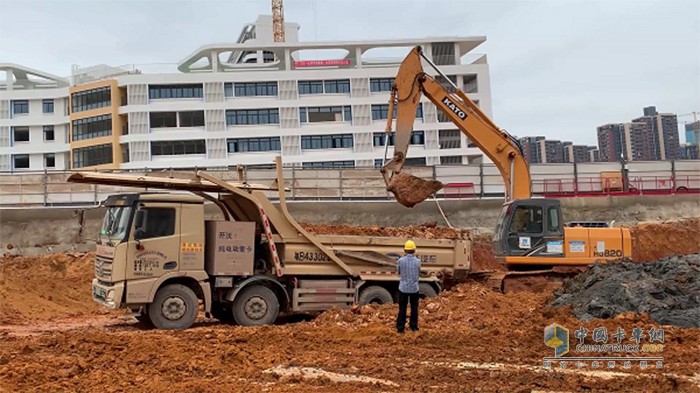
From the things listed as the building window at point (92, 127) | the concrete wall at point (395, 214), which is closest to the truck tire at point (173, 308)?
the concrete wall at point (395, 214)

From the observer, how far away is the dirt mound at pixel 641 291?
9549mm

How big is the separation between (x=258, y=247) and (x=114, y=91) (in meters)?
45.9

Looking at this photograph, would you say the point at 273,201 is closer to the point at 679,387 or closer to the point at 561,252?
the point at 561,252

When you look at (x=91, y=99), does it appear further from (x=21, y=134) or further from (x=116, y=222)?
(x=116, y=222)

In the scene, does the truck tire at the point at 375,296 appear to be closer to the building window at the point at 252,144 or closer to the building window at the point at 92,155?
the building window at the point at 252,144

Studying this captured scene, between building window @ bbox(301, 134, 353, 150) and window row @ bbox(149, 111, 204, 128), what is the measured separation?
957 cm

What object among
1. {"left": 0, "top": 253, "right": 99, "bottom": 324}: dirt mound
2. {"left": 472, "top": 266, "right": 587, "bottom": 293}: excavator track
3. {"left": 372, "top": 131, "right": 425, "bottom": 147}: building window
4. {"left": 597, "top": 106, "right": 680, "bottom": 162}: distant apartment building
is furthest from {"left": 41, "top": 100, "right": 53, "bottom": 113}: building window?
{"left": 597, "top": 106, "right": 680, "bottom": 162}: distant apartment building

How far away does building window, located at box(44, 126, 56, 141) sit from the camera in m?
56.9

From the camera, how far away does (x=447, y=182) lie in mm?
26797

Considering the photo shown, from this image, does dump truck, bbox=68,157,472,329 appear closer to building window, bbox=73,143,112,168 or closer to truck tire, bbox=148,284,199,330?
truck tire, bbox=148,284,199,330

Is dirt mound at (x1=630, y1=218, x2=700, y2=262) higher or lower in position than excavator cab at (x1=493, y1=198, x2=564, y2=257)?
lower

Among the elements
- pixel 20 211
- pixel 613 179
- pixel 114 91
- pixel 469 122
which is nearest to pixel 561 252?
pixel 469 122

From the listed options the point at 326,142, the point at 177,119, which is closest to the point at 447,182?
the point at 326,142
